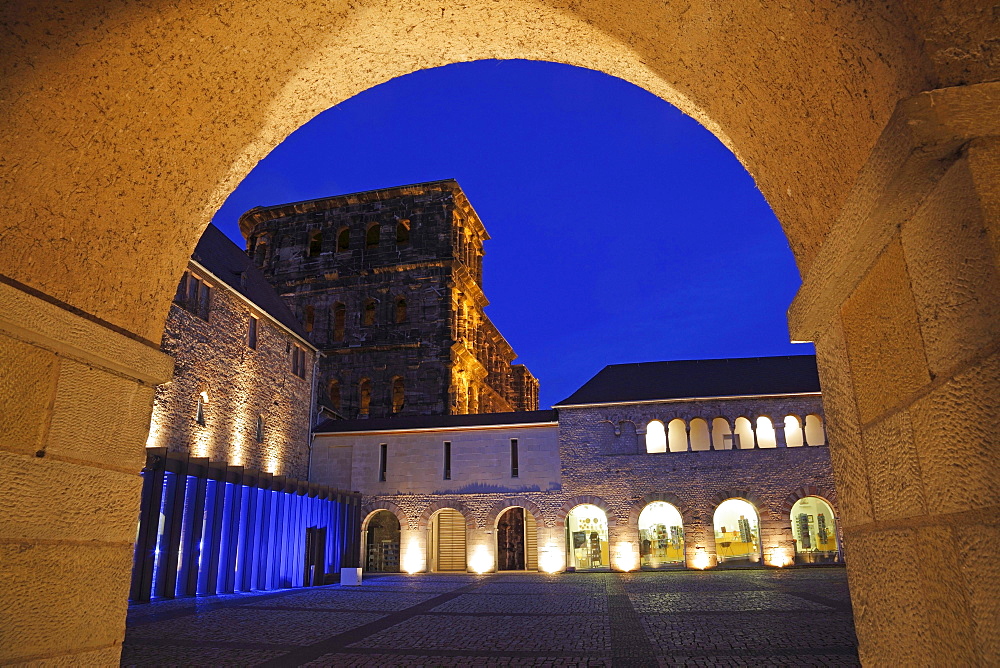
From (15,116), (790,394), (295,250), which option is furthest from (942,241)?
(295,250)

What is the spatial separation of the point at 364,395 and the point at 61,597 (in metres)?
33.3

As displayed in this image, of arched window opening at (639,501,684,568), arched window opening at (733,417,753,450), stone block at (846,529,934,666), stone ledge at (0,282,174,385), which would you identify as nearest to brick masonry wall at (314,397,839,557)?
arched window opening at (733,417,753,450)

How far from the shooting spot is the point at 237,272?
81.5ft

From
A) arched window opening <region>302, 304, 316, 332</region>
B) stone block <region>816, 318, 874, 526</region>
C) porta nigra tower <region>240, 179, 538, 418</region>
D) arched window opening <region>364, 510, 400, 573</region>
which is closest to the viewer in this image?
stone block <region>816, 318, 874, 526</region>

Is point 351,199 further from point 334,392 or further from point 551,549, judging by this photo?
point 551,549

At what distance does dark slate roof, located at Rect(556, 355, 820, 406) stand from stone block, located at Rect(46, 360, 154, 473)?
23206 mm

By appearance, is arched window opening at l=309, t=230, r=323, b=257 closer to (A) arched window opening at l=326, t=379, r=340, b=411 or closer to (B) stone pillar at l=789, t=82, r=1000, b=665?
(A) arched window opening at l=326, t=379, r=340, b=411

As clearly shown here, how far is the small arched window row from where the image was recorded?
25.8 metres

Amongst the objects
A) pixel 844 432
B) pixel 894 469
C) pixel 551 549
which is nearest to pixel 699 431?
pixel 551 549

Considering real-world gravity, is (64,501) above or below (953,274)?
below

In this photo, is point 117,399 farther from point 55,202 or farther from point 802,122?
point 802,122

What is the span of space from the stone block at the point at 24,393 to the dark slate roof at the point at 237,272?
18405mm

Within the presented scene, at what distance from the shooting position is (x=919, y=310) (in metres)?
1.95

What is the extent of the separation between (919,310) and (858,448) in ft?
2.36
